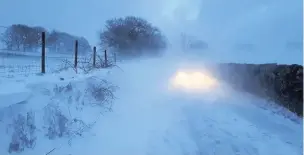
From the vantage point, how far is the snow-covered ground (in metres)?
5.49

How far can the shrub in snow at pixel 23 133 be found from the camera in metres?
4.85

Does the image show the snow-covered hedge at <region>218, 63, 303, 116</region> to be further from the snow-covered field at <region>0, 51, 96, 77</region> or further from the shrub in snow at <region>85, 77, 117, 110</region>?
the snow-covered field at <region>0, 51, 96, 77</region>

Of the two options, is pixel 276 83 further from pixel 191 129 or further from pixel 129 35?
pixel 129 35

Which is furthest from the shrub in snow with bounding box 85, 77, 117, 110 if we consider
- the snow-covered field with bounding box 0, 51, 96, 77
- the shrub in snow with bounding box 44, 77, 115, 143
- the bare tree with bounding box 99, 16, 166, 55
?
the bare tree with bounding box 99, 16, 166, 55

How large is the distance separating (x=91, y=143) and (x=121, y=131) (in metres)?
1.08

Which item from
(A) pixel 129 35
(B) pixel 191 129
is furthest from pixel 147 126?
(A) pixel 129 35

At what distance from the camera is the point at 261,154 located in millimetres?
6043

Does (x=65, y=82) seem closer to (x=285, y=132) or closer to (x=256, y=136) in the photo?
(x=256, y=136)

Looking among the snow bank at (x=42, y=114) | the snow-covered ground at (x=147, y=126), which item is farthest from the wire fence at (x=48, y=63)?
the snow bank at (x=42, y=114)

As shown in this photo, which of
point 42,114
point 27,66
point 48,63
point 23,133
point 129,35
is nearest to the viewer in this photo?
point 23,133

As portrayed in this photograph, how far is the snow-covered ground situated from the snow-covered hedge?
68cm

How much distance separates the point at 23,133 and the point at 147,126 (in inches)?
128

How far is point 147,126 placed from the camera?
7449mm

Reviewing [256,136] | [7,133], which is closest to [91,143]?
[7,133]
